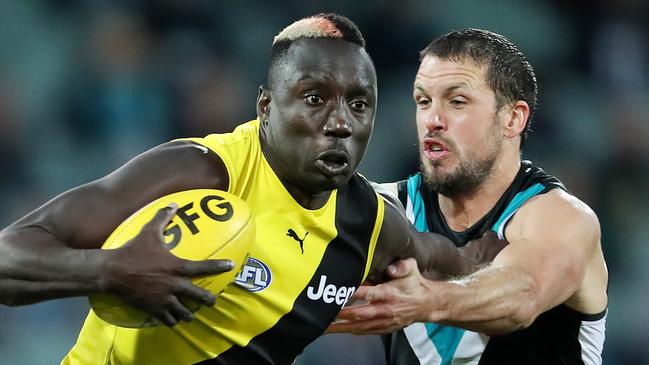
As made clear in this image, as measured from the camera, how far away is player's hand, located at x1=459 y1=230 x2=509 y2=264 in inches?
162

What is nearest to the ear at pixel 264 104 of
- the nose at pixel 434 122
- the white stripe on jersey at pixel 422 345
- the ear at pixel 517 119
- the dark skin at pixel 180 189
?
the dark skin at pixel 180 189

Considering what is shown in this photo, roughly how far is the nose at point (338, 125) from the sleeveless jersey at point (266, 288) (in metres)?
0.27

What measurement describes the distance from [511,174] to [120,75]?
3252mm

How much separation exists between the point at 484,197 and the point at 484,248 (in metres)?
0.49

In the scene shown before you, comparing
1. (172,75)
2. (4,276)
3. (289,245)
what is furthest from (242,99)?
(4,276)

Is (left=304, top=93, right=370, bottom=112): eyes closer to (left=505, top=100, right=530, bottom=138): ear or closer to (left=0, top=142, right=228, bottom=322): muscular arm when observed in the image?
(left=0, top=142, right=228, bottom=322): muscular arm

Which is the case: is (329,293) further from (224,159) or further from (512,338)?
(512,338)

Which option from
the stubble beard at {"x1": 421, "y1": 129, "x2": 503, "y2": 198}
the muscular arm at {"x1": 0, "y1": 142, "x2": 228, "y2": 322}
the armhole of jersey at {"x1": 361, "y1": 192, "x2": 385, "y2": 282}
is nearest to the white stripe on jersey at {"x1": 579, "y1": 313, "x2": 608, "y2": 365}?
the stubble beard at {"x1": 421, "y1": 129, "x2": 503, "y2": 198}

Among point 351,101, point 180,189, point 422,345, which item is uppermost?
point 351,101

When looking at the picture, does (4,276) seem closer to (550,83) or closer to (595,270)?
(595,270)

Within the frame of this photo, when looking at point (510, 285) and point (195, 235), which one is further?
point (510, 285)

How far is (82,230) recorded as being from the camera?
8.95 feet

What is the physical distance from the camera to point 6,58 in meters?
6.76

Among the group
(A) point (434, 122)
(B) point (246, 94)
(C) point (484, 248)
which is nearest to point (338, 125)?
(C) point (484, 248)
